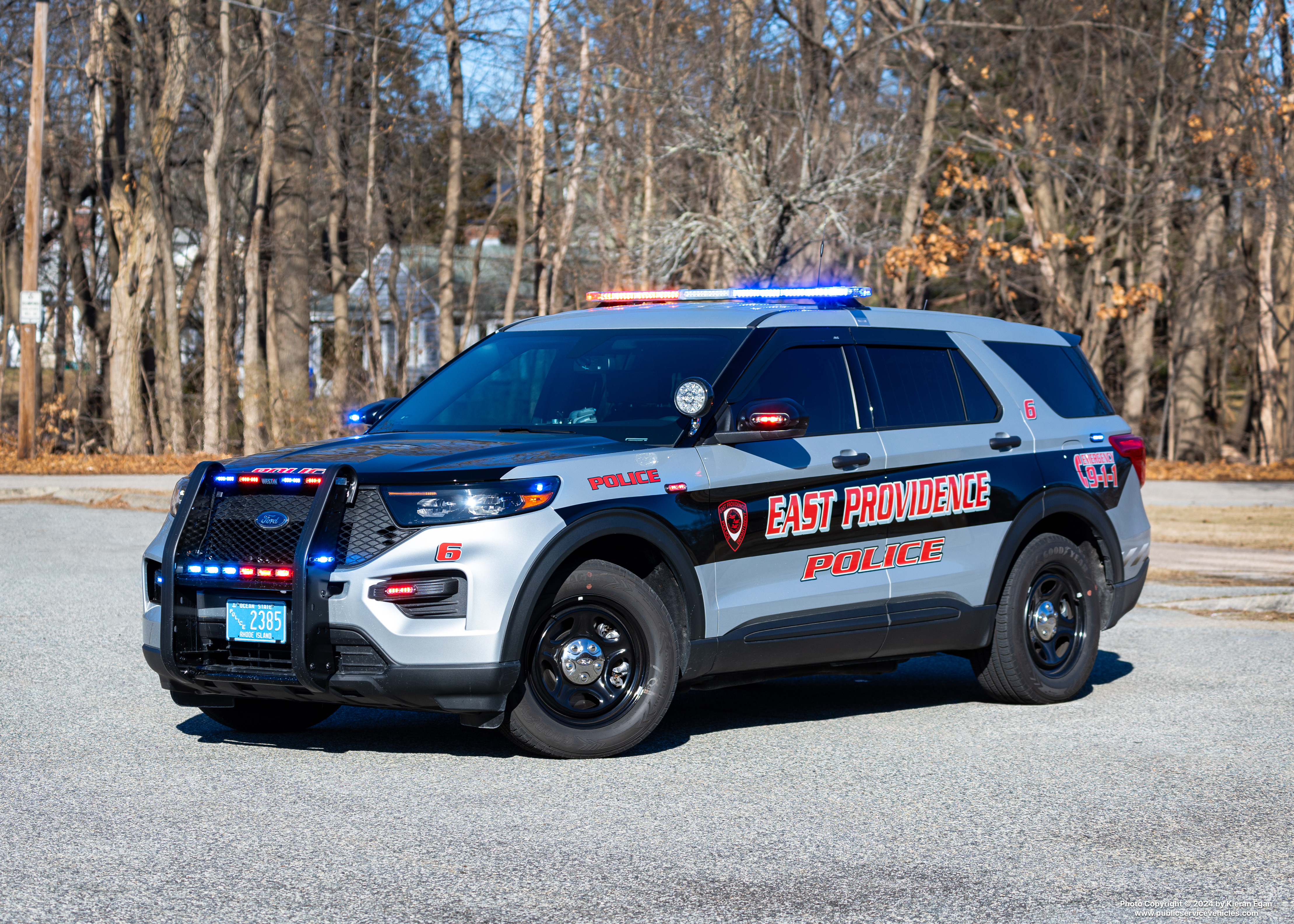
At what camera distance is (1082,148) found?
94.6 ft

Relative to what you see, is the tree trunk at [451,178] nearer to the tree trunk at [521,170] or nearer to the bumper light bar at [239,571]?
the tree trunk at [521,170]

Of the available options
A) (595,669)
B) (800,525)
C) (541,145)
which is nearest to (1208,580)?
(800,525)

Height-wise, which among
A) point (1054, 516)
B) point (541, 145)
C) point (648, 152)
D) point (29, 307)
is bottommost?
point (1054, 516)

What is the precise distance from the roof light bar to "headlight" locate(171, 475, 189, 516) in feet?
8.10

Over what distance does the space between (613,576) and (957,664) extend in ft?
12.6

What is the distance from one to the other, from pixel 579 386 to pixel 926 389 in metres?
1.78

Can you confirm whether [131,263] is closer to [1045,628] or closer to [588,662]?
[1045,628]

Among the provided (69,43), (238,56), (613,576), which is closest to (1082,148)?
(238,56)

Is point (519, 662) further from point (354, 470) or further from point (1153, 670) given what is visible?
point (1153, 670)

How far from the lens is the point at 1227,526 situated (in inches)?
674

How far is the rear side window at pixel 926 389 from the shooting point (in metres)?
7.52

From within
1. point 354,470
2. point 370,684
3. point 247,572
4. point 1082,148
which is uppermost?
point 1082,148

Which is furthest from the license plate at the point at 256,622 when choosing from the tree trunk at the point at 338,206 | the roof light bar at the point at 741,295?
the tree trunk at the point at 338,206

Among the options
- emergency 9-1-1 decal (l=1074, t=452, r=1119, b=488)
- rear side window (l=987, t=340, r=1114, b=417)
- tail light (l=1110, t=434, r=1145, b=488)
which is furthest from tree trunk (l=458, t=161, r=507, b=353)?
emergency 9-1-1 decal (l=1074, t=452, r=1119, b=488)
